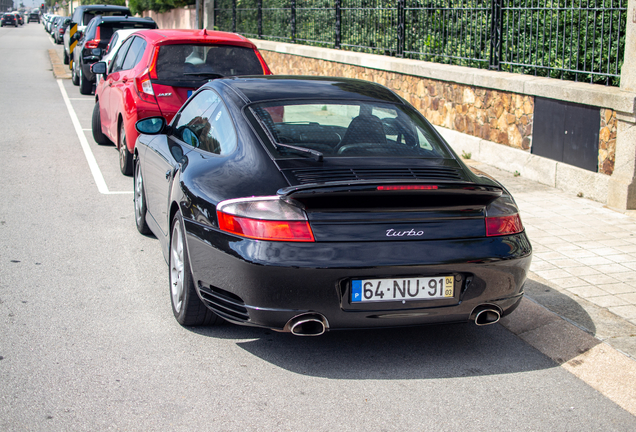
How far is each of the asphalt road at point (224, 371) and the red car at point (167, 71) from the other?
314 centimetres

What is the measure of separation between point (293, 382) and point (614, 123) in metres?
5.41

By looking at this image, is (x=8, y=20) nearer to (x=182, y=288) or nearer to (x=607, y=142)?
(x=607, y=142)

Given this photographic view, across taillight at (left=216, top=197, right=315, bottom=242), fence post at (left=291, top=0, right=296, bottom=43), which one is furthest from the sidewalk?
fence post at (left=291, top=0, right=296, bottom=43)

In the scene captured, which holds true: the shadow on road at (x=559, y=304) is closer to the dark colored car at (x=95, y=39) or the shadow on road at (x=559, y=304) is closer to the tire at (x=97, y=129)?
the tire at (x=97, y=129)

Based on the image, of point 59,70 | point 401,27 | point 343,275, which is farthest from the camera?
point 59,70

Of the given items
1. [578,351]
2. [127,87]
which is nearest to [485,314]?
[578,351]

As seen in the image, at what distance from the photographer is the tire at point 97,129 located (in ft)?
37.0

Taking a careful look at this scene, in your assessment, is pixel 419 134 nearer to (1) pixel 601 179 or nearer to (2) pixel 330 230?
(2) pixel 330 230

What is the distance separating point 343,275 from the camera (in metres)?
3.66

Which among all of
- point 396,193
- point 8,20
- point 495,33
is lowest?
point 396,193

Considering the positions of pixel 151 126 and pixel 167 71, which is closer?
pixel 151 126

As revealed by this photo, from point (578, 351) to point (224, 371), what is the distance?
2.02 metres

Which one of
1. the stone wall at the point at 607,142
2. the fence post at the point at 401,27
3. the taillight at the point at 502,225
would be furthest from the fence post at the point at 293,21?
the taillight at the point at 502,225

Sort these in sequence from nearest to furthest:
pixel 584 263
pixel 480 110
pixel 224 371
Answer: pixel 224 371 → pixel 584 263 → pixel 480 110
